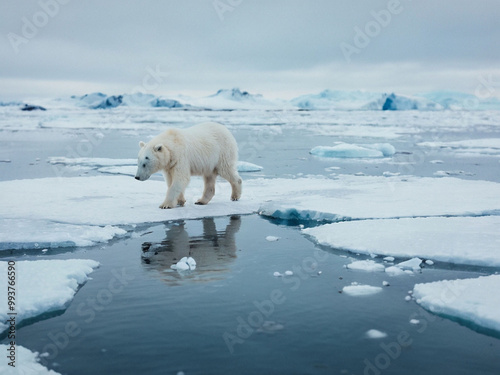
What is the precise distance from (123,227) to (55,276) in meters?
2.21

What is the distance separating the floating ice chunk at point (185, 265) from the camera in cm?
514

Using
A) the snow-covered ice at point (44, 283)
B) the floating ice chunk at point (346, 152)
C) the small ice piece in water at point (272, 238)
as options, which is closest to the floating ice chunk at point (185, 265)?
the snow-covered ice at point (44, 283)

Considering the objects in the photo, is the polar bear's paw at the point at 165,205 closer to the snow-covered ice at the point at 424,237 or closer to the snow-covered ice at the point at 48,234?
the snow-covered ice at the point at 48,234

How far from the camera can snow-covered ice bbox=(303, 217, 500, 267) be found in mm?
5410

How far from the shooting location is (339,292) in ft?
14.9

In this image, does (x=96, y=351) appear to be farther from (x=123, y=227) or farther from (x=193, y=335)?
(x=123, y=227)

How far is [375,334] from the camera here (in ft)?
12.1

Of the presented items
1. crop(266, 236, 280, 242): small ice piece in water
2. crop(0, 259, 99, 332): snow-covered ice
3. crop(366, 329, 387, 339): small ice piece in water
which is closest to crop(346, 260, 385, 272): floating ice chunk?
crop(266, 236, 280, 242): small ice piece in water

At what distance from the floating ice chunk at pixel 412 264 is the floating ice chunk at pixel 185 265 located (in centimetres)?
207

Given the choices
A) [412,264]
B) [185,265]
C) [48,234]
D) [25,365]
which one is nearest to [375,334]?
[412,264]

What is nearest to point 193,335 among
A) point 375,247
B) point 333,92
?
point 375,247

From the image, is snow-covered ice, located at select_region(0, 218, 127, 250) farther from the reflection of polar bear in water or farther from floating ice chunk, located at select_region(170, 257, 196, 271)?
floating ice chunk, located at select_region(170, 257, 196, 271)

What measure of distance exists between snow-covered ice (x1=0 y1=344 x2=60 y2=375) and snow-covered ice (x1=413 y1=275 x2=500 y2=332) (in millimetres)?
2873

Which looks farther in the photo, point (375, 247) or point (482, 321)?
point (375, 247)
